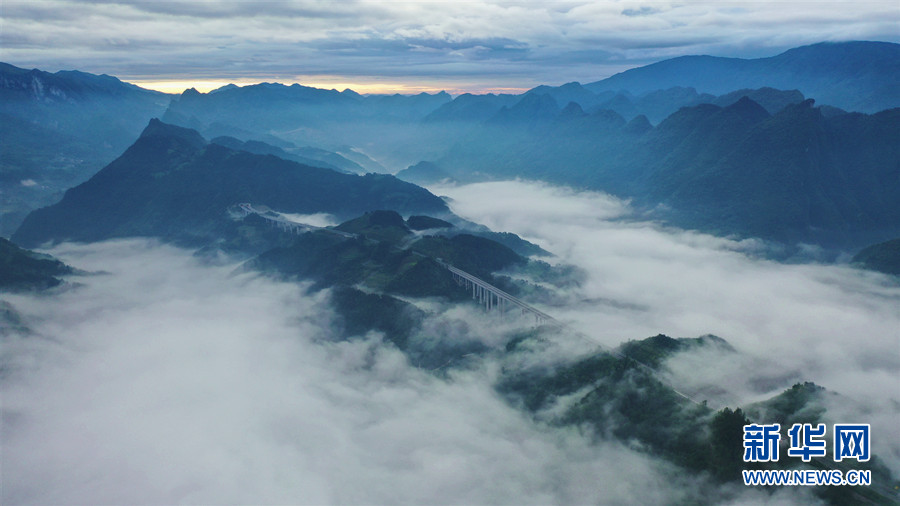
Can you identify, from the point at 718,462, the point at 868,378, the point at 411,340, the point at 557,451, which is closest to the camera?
the point at 718,462

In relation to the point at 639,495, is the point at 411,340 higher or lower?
higher

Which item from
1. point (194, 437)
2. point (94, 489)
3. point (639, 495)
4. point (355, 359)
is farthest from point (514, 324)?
point (94, 489)

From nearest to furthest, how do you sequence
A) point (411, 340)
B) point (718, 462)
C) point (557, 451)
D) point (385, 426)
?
point (718, 462) < point (557, 451) < point (385, 426) < point (411, 340)

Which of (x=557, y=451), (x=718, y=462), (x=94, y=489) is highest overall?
(x=718, y=462)

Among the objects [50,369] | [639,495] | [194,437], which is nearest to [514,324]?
[639,495]

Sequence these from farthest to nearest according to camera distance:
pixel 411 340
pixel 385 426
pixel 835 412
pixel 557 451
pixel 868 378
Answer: pixel 411 340 → pixel 868 378 → pixel 385 426 → pixel 557 451 → pixel 835 412

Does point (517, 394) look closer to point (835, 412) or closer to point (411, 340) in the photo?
point (411, 340)

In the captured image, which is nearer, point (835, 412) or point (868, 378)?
point (835, 412)

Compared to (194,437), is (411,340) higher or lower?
higher

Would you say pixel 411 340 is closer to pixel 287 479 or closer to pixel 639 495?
pixel 287 479
